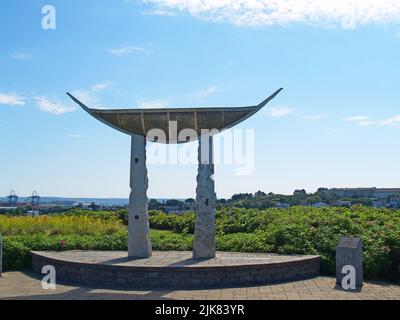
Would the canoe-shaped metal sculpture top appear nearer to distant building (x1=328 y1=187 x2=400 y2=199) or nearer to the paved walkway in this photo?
the paved walkway

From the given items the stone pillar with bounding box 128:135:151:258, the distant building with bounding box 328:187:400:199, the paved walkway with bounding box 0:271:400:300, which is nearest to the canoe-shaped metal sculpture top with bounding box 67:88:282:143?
the stone pillar with bounding box 128:135:151:258

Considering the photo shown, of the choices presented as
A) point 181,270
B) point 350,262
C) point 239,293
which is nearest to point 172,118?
point 181,270

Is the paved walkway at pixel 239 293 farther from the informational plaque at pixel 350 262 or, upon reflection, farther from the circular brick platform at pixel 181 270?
the circular brick platform at pixel 181 270

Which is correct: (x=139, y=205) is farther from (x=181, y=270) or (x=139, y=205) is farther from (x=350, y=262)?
(x=350, y=262)

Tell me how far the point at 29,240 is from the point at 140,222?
12.5 feet

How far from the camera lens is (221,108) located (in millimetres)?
10641

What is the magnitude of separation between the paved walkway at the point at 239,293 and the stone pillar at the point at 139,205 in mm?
1879

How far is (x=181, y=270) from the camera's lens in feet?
31.2

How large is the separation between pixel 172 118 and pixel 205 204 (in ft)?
6.93

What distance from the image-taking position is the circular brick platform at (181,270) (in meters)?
9.53

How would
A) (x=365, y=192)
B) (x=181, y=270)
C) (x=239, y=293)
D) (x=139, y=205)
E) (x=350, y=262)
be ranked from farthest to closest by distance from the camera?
(x=365, y=192), (x=139, y=205), (x=350, y=262), (x=181, y=270), (x=239, y=293)
